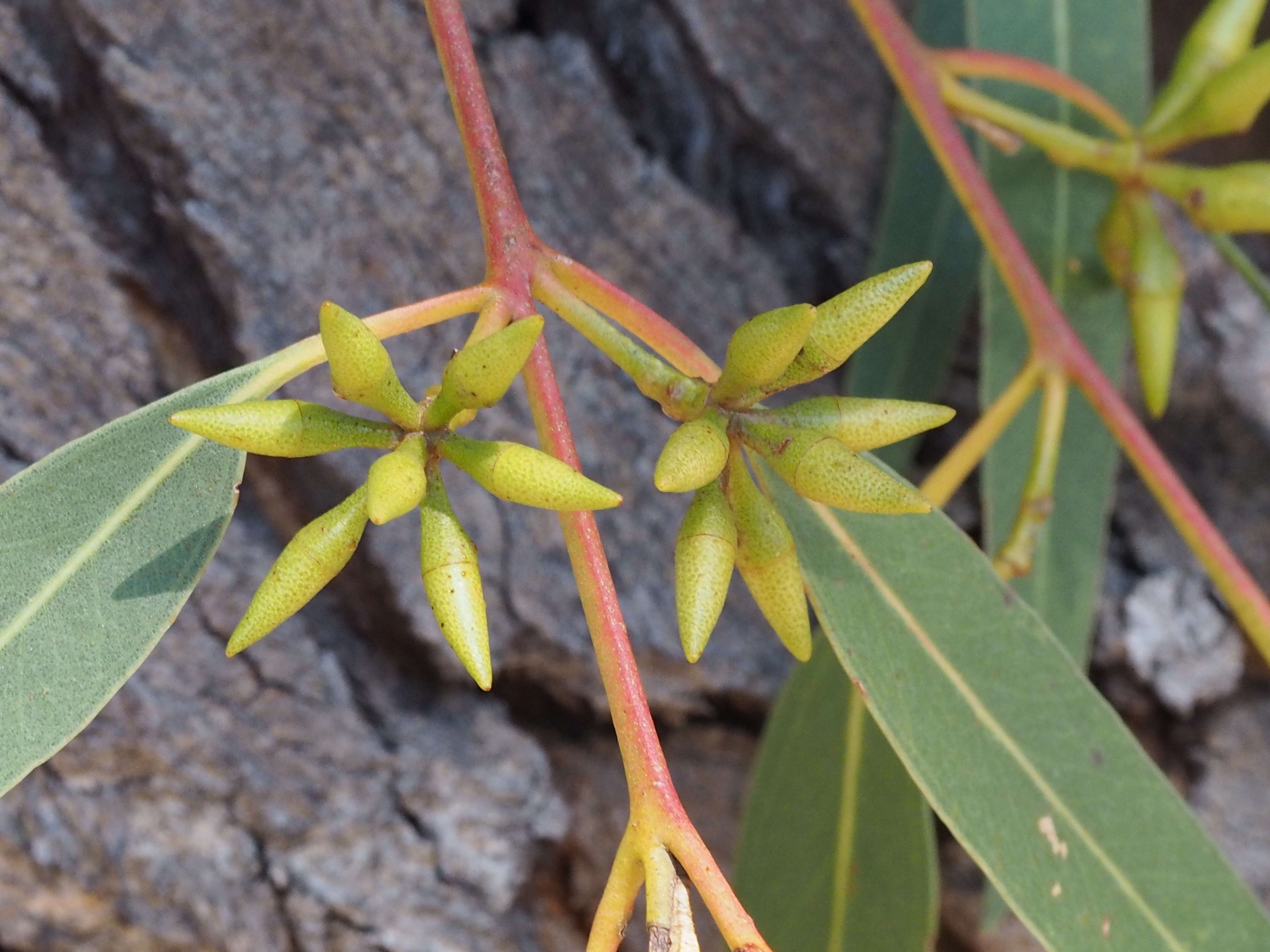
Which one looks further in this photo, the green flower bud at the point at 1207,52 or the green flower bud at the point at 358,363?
the green flower bud at the point at 1207,52

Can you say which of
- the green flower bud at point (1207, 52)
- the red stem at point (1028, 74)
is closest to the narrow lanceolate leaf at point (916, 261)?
the red stem at point (1028, 74)

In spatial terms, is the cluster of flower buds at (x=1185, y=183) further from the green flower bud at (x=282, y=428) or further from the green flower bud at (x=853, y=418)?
the green flower bud at (x=282, y=428)

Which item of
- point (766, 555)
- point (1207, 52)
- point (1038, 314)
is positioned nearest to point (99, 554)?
point (766, 555)

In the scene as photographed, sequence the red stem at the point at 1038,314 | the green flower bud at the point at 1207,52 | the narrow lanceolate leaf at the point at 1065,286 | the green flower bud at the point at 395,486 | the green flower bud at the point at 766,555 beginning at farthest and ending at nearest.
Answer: the narrow lanceolate leaf at the point at 1065,286
the green flower bud at the point at 1207,52
the red stem at the point at 1038,314
the green flower bud at the point at 766,555
the green flower bud at the point at 395,486

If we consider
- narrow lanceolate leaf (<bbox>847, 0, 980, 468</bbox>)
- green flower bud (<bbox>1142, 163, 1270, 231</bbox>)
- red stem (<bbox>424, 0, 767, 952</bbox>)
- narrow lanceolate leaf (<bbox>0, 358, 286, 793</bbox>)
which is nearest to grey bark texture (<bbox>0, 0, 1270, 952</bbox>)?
narrow lanceolate leaf (<bbox>847, 0, 980, 468</bbox>)

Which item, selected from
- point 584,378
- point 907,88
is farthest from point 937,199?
point 584,378

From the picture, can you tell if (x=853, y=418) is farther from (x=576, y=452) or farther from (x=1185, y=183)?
(x=1185, y=183)

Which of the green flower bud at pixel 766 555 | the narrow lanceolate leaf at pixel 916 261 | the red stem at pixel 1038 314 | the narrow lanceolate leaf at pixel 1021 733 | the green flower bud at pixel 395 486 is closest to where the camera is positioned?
the green flower bud at pixel 395 486
